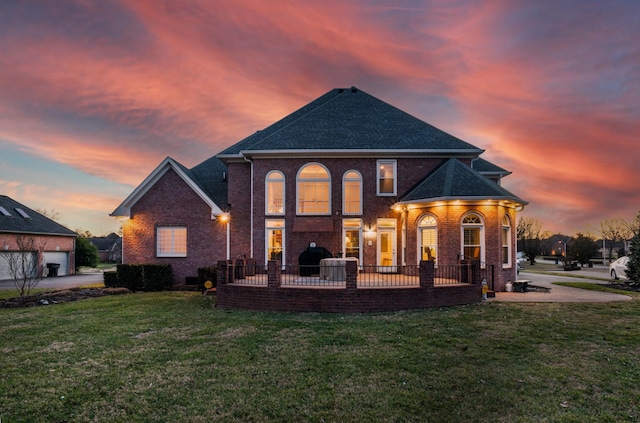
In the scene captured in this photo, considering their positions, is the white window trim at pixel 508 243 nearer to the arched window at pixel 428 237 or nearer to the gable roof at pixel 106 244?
the arched window at pixel 428 237

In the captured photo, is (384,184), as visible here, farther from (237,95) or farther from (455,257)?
(237,95)

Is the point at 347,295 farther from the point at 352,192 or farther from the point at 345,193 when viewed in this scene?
the point at 352,192

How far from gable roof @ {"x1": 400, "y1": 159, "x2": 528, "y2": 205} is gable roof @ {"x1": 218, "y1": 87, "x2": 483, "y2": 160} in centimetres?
155

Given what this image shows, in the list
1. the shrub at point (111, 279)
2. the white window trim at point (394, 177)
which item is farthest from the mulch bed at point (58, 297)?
the white window trim at point (394, 177)

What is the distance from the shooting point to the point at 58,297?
15438mm

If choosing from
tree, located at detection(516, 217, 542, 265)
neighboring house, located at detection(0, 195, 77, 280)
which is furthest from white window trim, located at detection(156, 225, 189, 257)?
tree, located at detection(516, 217, 542, 265)

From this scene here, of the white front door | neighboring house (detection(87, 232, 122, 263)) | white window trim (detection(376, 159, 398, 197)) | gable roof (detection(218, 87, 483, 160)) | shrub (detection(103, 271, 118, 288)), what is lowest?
neighboring house (detection(87, 232, 122, 263))

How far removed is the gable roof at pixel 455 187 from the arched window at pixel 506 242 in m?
1.10

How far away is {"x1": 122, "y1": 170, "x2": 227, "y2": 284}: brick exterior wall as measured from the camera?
65.2ft

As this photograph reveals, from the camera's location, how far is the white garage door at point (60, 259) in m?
31.8

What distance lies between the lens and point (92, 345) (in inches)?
324

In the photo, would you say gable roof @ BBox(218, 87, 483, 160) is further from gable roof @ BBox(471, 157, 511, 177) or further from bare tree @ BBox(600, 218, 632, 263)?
bare tree @ BBox(600, 218, 632, 263)

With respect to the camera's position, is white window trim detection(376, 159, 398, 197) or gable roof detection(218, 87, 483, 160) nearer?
gable roof detection(218, 87, 483, 160)

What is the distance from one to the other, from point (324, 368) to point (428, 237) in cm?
1190
